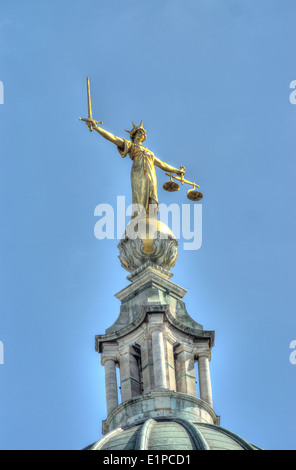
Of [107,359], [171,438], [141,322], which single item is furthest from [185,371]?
[171,438]

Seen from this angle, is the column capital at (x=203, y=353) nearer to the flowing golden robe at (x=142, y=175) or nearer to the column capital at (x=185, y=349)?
the column capital at (x=185, y=349)

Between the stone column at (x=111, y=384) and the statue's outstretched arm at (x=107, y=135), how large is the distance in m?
12.5

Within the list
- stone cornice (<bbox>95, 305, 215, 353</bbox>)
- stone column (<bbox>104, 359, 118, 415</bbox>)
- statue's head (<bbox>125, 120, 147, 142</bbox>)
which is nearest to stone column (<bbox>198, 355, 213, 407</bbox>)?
stone cornice (<bbox>95, 305, 215, 353</bbox>)

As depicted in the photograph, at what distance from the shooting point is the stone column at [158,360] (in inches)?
3679

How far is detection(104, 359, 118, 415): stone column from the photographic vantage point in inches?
3755

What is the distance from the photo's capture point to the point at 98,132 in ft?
328

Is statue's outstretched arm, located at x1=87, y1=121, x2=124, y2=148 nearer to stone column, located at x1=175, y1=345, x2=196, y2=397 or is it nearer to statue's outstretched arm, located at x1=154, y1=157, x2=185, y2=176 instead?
statue's outstretched arm, located at x1=154, y1=157, x2=185, y2=176

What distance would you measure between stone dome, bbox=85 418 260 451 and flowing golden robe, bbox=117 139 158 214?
15.5 metres

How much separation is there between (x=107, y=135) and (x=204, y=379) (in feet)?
47.7

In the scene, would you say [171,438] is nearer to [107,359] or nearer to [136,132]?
[107,359]

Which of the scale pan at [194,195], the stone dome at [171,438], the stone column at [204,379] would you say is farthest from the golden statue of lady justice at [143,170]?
the stone dome at [171,438]

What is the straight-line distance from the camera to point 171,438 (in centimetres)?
8681

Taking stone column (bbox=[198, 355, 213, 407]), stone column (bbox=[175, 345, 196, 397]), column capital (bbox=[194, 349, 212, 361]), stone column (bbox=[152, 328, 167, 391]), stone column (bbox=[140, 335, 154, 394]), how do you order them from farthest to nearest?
→ column capital (bbox=[194, 349, 212, 361]), stone column (bbox=[198, 355, 213, 407]), stone column (bbox=[175, 345, 196, 397]), stone column (bbox=[140, 335, 154, 394]), stone column (bbox=[152, 328, 167, 391])
